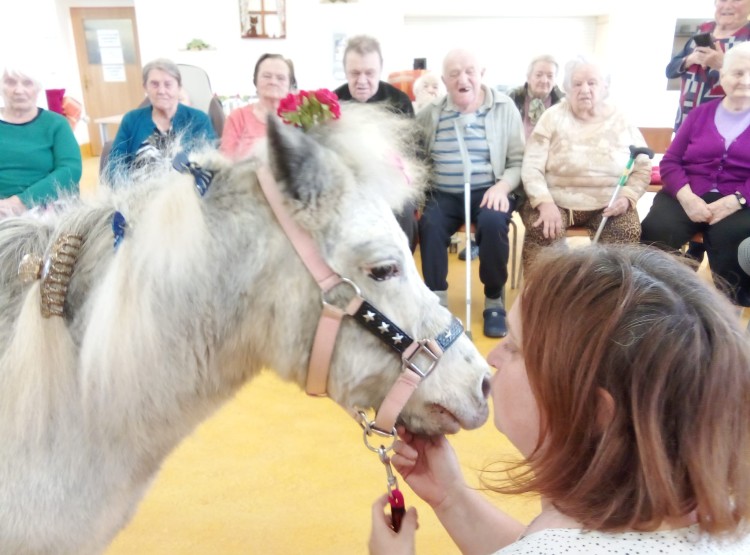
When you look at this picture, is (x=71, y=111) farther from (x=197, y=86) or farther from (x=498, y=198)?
(x=498, y=198)

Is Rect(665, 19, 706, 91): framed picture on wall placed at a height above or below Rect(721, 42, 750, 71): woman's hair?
above

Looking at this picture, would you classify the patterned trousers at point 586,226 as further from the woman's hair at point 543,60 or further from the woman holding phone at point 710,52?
the woman's hair at point 543,60

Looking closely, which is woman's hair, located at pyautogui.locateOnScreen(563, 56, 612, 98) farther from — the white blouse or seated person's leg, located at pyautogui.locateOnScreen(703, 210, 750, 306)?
the white blouse

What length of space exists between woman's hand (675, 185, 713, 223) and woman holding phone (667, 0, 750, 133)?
2.87 feet

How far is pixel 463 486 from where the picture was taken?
1.17 m

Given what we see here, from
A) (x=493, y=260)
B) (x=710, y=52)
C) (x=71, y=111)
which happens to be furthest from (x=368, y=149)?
(x=71, y=111)

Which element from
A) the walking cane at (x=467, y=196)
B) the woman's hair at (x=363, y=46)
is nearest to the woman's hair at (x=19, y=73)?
the woman's hair at (x=363, y=46)

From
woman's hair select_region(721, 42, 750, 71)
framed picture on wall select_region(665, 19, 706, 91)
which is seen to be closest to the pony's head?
woman's hair select_region(721, 42, 750, 71)

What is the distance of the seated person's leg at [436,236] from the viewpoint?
132 inches

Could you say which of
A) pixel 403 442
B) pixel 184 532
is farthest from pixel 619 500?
pixel 184 532

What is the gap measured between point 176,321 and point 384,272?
14.2 inches

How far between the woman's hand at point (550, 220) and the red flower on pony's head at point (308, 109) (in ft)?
8.01

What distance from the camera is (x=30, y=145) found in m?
3.00

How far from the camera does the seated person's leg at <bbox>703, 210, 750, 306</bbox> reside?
9.52 feet
